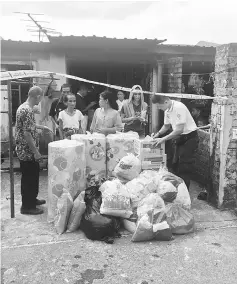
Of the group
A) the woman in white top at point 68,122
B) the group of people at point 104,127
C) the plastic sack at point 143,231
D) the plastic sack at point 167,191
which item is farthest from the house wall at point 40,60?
the plastic sack at point 143,231

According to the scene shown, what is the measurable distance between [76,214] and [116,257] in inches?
31.1

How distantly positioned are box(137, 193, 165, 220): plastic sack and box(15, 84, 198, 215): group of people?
933 millimetres

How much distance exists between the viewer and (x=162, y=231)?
3.78 metres

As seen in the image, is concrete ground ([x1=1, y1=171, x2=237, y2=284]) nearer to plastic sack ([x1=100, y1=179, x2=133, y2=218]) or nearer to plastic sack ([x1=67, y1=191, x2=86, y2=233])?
plastic sack ([x1=67, y1=191, x2=86, y2=233])

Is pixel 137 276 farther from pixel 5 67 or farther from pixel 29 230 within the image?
pixel 5 67

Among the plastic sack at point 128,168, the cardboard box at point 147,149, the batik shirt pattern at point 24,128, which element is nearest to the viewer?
the batik shirt pattern at point 24,128

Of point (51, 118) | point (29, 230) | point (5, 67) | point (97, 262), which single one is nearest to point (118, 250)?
point (97, 262)

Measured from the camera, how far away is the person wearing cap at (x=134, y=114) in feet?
20.4

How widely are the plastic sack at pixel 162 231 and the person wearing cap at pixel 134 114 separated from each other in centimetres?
273

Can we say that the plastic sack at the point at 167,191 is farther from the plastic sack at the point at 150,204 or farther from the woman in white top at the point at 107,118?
the woman in white top at the point at 107,118

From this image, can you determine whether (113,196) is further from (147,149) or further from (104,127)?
(104,127)

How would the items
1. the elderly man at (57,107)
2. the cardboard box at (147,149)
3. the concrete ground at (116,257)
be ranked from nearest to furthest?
1. the concrete ground at (116,257)
2. the cardboard box at (147,149)
3. the elderly man at (57,107)

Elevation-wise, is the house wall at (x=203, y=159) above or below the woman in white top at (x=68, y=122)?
below

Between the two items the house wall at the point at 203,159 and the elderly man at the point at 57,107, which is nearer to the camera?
the house wall at the point at 203,159
